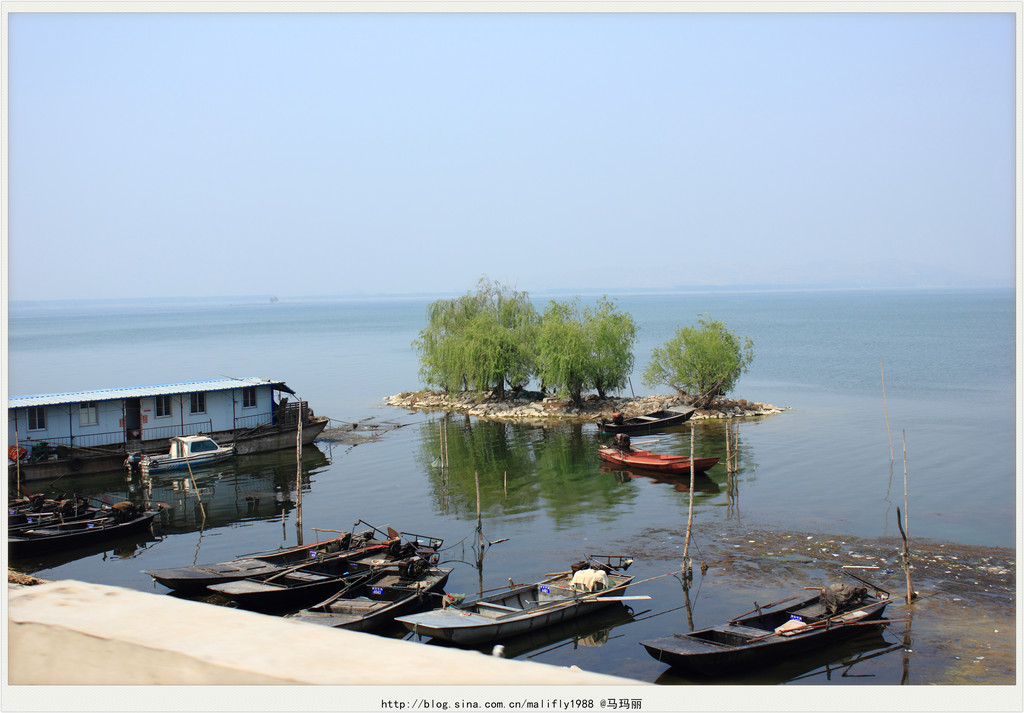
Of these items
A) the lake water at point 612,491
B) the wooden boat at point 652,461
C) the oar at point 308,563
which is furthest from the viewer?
the wooden boat at point 652,461

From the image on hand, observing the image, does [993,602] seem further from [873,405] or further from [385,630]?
[873,405]

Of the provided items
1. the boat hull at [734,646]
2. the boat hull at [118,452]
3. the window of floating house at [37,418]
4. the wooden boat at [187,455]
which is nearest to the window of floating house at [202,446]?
the wooden boat at [187,455]

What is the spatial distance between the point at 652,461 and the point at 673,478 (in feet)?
4.53

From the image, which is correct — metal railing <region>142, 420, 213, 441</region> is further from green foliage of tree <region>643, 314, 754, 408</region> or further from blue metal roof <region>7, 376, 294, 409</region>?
green foliage of tree <region>643, 314, 754, 408</region>

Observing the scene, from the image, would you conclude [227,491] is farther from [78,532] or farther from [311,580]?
[311,580]

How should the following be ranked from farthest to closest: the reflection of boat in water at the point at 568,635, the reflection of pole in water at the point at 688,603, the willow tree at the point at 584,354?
the willow tree at the point at 584,354
the reflection of pole in water at the point at 688,603
the reflection of boat in water at the point at 568,635

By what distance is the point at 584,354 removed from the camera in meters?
58.0

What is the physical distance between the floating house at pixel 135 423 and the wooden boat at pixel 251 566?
11.4 metres

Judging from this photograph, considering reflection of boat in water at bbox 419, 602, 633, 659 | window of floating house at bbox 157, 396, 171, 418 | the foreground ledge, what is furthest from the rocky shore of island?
the foreground ledge

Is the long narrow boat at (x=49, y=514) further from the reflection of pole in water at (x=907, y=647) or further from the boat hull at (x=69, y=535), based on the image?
the reflection of pole in water at (x=907, y=647)

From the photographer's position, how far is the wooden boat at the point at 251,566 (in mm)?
23125

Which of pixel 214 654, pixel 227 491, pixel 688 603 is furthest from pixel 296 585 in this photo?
pixel 214 654

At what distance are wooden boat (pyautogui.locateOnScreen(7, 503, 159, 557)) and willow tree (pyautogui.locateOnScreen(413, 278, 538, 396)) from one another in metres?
32.7

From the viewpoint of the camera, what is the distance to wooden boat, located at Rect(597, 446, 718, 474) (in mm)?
37875
